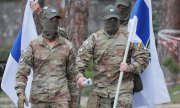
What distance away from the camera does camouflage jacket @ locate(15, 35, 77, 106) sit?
34.5 ft

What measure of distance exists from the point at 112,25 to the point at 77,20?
13.3ft

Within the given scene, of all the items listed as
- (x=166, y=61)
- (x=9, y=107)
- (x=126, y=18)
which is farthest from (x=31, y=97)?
(x=166, y=61)

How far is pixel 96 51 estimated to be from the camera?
35.4 ft

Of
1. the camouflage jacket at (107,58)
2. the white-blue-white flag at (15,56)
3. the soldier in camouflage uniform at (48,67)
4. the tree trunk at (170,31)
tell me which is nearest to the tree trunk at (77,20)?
the white-blue-white flag at (15,56)

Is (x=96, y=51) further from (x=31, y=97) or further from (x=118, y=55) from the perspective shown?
(x=31, y=97)

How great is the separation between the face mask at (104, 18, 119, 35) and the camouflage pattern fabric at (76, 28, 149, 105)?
79 mm

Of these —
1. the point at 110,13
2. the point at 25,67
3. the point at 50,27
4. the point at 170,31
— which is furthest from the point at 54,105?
the point at 170,31

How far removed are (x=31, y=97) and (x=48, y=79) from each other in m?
0.35

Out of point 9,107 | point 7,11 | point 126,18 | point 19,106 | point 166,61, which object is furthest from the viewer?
point 7,11

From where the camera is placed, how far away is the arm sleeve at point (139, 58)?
10.7m

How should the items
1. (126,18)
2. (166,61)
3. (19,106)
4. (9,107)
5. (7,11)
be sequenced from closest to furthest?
1. (19,106)
2. (126,18)
3. (9,107)
4. (166,61)
5. (7,11)

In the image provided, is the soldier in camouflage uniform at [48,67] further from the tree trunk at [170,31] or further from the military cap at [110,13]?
the tree trunk at [170,31]

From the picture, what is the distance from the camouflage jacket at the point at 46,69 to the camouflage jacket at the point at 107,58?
0.89 feet

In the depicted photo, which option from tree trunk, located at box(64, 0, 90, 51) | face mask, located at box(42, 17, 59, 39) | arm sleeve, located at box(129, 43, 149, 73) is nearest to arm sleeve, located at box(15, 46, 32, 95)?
face mask, located at box(42, 17, 59, 39)
